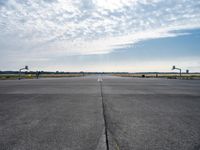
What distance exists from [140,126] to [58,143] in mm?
2568

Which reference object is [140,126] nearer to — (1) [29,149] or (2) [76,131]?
(2) [76,131]

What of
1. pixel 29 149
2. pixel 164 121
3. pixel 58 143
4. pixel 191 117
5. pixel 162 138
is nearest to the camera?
pixel 29 149

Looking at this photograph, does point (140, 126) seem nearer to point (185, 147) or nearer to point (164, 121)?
point (164, 121)

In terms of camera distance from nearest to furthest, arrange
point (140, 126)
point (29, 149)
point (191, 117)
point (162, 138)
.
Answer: point (29, 149) → point (162, 138) → point (140, 126) → point (191, 117)

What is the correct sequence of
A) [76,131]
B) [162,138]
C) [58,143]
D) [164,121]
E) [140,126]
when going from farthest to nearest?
[164,121]
[140,126]
[76,131]
[162,138]
[58,143]

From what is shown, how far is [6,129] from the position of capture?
5.59 m

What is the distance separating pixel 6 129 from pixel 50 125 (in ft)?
3.90

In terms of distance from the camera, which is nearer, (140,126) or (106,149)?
(106,149)

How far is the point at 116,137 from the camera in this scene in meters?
4.90

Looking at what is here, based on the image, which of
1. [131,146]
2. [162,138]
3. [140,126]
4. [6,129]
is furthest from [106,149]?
[6,129]

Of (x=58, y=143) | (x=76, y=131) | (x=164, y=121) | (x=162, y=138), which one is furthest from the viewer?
(x=164, y=121)

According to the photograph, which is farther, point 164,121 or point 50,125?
point 164,121

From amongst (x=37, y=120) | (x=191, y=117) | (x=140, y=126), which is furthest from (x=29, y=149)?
(x=191, y=117)

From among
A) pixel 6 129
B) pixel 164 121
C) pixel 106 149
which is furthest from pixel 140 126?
pixel 6 129
